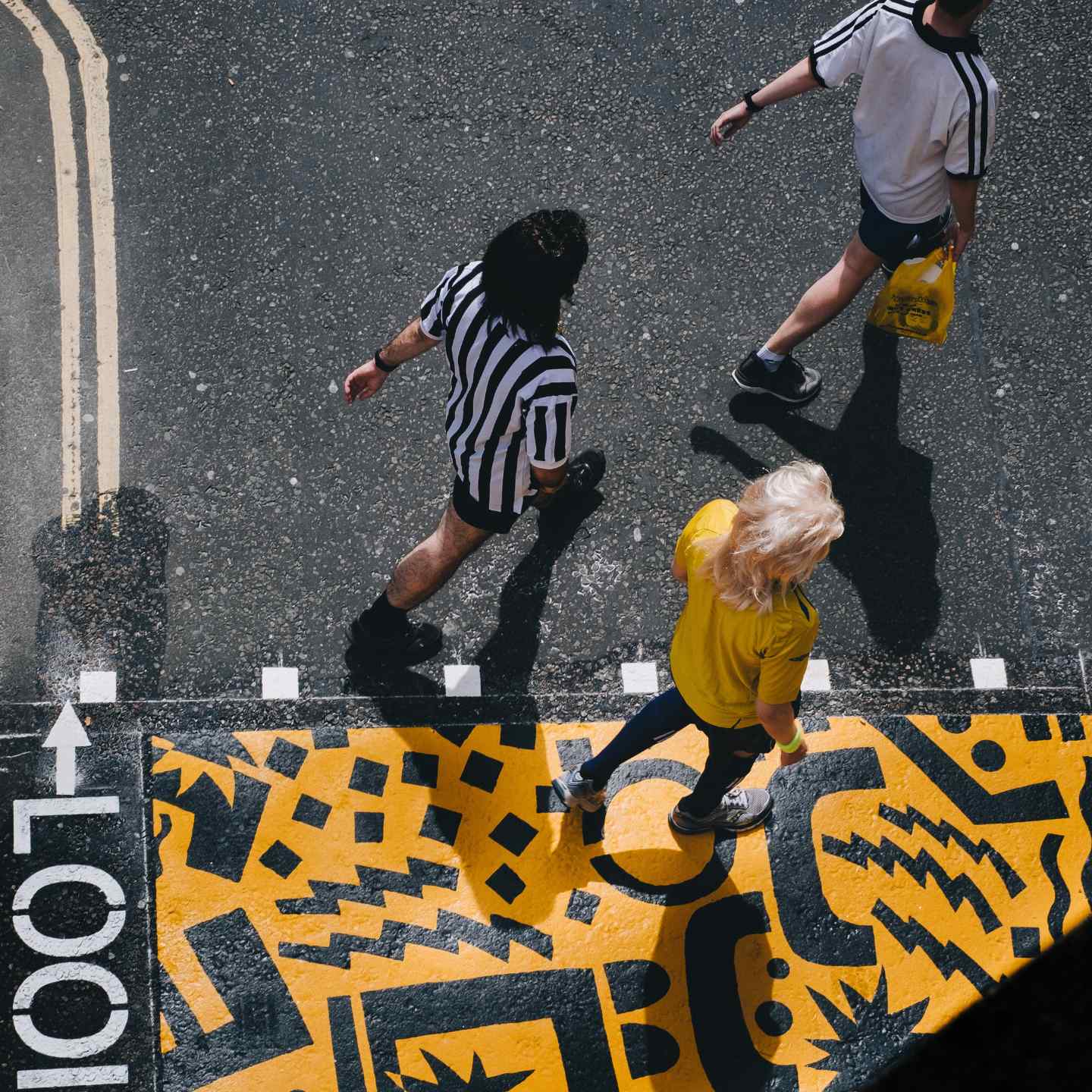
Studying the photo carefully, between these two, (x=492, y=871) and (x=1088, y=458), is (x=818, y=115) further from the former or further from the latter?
(x=492, y=871)

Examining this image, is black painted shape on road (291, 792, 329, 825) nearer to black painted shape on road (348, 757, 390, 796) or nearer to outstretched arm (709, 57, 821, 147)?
black painted shape on road (348, 757, 390, 796)

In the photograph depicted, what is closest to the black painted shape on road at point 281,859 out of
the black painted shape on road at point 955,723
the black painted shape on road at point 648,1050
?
the black painted shape on road at point 648,1050

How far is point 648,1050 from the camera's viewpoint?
440cm

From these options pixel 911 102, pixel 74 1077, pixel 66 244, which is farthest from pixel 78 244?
pixel 911 102

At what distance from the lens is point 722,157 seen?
5531 millimetres

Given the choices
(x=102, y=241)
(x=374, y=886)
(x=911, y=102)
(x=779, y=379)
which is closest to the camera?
(x=911, y=102)

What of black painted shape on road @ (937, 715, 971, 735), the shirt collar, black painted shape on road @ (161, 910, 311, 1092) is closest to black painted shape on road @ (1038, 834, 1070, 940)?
black painted shape on road @ (937, 715, 971, 735)

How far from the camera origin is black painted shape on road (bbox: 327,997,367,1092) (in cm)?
430

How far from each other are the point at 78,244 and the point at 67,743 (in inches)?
89.7

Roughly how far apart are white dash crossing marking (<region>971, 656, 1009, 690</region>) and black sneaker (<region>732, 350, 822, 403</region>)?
54.6 inches

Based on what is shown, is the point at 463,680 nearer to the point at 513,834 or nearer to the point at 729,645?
the point at 513,834

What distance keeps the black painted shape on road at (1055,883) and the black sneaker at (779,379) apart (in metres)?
2.15

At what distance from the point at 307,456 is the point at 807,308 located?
7.44ft

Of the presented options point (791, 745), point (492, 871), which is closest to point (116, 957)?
point (492, 871)
